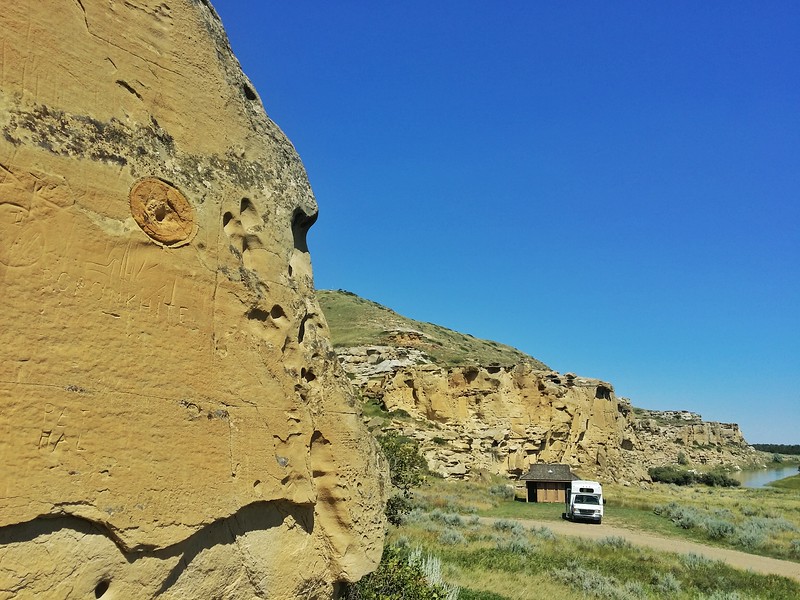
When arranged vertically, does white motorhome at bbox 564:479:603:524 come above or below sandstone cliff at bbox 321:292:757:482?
below

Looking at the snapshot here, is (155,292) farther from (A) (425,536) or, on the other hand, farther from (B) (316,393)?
(A) (425,536)

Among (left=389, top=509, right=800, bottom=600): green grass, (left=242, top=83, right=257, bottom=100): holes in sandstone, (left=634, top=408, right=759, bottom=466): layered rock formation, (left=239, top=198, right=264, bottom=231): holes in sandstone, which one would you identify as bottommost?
(left=389, top=509, right=800, bottom=600): green grass

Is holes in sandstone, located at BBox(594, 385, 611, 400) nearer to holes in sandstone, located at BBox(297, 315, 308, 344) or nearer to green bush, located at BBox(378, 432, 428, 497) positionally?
green bush, located at BBox(378, 432, 428, 497)

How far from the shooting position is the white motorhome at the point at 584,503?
77.6 feet

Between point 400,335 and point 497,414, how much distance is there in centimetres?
2416

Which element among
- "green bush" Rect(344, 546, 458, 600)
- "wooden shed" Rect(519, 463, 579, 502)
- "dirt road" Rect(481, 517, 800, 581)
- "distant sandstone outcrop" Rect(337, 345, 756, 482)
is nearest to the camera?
"green bush" Rect(344, 546, 458, 600)

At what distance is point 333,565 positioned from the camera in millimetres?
5367

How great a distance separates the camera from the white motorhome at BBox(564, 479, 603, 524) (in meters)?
23.6

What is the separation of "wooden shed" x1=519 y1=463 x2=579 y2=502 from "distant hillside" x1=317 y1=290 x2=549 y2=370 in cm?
1677

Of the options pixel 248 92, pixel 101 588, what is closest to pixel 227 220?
pixel 248 92

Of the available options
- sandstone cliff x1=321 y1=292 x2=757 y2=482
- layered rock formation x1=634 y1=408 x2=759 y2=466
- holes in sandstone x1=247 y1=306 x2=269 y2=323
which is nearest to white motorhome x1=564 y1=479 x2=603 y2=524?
sandstone cliff x1=321 y1=292 x2=757 y2=482

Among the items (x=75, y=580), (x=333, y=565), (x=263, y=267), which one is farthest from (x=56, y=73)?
(x=333, y=565)

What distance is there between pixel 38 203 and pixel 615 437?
4653 centimetres

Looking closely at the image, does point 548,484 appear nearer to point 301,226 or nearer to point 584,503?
point 584,503
